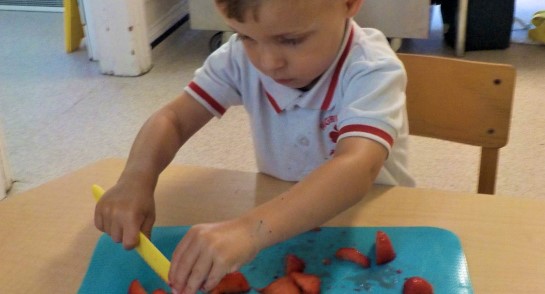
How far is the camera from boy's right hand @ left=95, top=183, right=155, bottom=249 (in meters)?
0.65

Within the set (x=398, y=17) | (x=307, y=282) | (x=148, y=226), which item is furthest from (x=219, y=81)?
(x=398, y=17)

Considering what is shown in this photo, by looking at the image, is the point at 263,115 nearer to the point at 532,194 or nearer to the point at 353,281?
the point at 353,281

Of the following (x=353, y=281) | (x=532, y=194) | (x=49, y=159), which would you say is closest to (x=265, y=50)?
(x=353, y=281)

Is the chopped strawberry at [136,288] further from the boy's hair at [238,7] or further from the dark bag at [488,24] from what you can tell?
the dark bag at [488,24]

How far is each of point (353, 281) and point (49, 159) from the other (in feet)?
4.44

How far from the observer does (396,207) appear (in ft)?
2.34

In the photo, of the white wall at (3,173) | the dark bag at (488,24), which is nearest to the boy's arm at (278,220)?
the white wall at (3,173)

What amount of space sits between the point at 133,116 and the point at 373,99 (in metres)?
1.37

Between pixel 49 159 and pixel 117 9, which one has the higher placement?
pixel 117 9

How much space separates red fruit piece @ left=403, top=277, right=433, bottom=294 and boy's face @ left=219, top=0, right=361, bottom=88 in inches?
10.0

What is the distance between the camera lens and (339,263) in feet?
2.09

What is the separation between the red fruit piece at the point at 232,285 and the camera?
0.60 metres

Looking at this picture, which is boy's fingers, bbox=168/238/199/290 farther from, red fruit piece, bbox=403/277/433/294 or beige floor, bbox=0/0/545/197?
beige floor, bbox=0/0/545/197

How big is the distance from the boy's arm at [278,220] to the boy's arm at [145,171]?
10 centimetres
